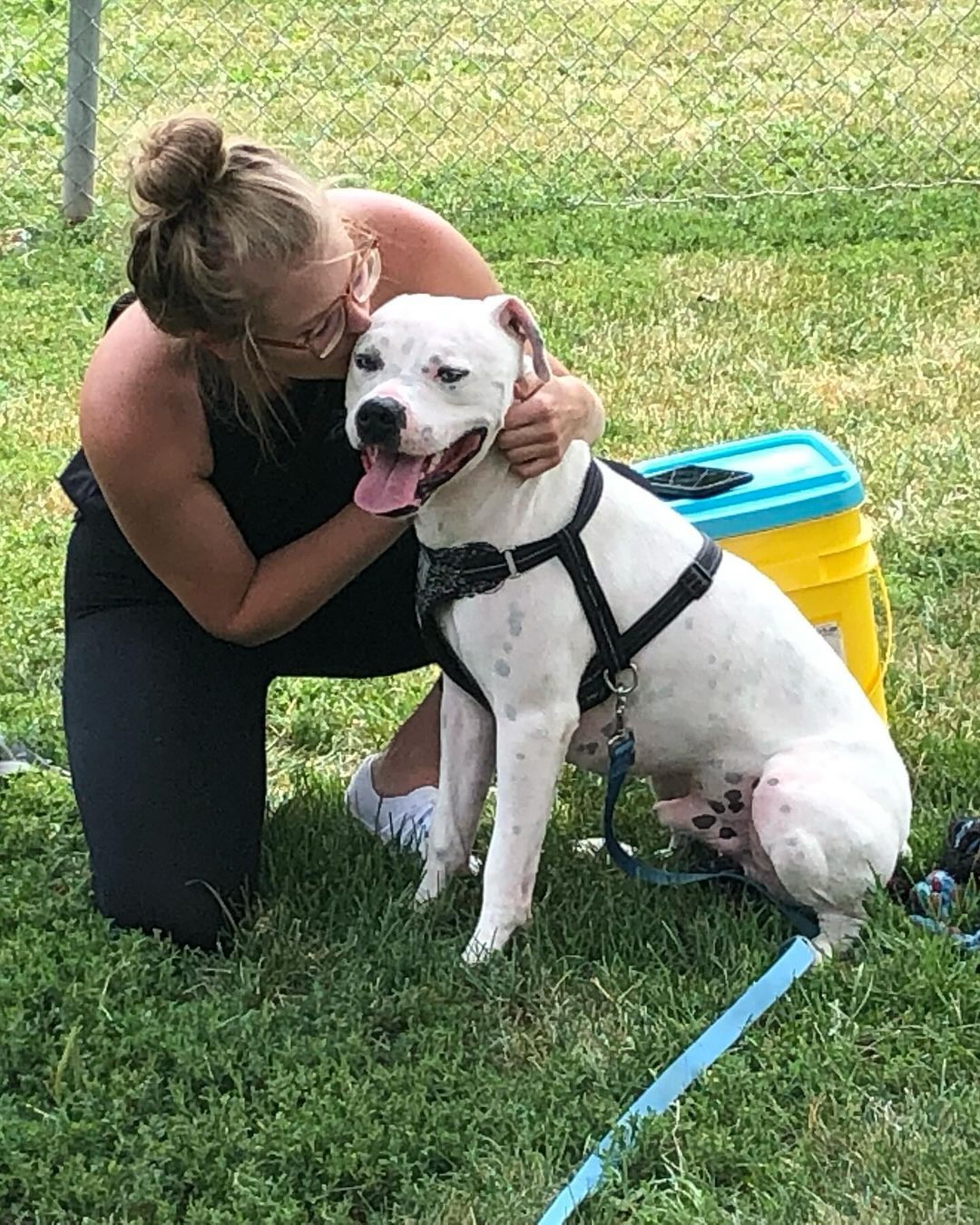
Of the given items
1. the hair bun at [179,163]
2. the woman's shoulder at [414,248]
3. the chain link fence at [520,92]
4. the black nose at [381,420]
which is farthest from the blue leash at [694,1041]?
the chain link fence at [520,92]

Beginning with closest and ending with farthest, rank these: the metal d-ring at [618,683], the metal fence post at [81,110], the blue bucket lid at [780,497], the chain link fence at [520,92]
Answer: the metal d-ring at [618,683], the blue bucket lid at [780,497], the metal fence post at [81,110], the chain link fence at [520,92]

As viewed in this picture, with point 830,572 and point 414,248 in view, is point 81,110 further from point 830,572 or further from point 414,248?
point 830,572

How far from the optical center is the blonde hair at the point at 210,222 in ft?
8.66

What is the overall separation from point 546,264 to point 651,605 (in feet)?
13.1

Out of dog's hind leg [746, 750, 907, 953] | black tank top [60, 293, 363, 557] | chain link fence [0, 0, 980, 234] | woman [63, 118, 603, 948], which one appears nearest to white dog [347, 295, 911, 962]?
dog's hind leg [746, 750, 907, 953]

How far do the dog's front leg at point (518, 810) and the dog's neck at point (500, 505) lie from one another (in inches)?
10.7

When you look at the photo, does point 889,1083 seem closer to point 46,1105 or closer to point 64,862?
point 46,1105

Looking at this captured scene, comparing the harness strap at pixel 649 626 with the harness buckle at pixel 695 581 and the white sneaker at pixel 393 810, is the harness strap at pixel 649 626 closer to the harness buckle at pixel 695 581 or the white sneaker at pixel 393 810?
the harness buckle at pixel 695 581

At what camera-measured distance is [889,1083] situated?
2.64 m

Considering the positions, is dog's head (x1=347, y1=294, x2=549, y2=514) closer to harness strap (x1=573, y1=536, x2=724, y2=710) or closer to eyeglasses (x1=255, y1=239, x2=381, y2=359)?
eyeglasses (x1=255, y1=239, x2=381, y2=359)

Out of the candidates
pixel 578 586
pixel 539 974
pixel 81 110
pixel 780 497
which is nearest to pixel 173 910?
pixel 539 974

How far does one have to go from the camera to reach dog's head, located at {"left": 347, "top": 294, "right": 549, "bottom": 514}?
2514mm

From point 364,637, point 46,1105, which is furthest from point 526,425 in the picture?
point 46,1105

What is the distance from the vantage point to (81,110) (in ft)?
22.4
